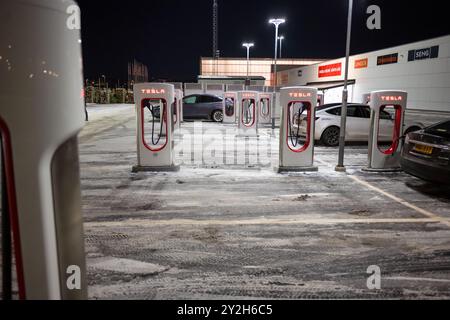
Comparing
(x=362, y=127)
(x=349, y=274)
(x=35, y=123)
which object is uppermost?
(x=35, y=123)

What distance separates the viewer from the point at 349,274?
13.1 feet

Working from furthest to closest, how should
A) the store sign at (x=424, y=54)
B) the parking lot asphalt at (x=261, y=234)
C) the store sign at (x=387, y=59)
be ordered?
1. the store sign at (x=387, y=59)
2. the store sign at (x=424, y=54)
3. the parking lot asphalt at (x=261, y=234)

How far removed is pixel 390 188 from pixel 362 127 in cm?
594

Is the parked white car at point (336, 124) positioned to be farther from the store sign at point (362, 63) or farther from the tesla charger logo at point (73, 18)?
the store sign at point (362, 63)

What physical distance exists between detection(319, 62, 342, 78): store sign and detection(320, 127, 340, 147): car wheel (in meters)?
36.6

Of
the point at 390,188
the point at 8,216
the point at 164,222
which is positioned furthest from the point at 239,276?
the point at 390,188

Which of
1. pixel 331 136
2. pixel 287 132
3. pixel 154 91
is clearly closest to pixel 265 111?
pixel 331 136

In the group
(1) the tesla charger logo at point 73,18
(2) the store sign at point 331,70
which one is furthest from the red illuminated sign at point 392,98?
(2) the store sign at point 331,70

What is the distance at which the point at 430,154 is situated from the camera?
681cm

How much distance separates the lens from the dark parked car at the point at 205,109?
2325 cm

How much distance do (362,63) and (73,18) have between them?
47657 mm

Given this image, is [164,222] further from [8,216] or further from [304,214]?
[8,216]

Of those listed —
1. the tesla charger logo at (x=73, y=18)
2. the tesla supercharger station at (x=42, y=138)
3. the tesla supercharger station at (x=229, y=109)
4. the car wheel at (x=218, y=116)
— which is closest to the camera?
the tesla supercharger station at (x=42, y=138)

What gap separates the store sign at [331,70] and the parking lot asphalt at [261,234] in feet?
136
